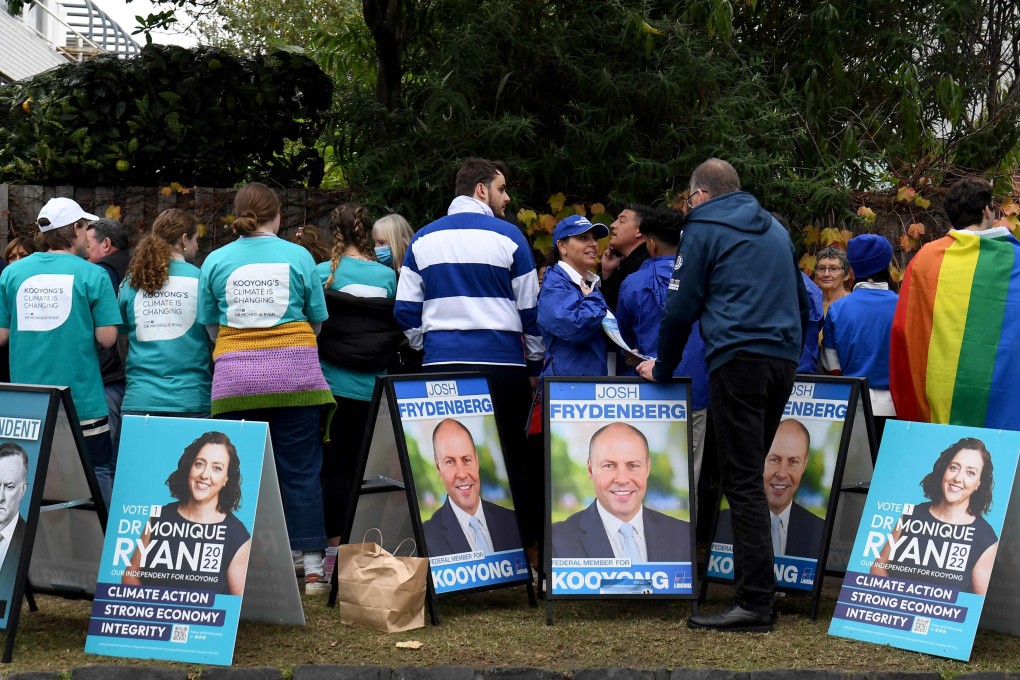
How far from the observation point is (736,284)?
213 inches

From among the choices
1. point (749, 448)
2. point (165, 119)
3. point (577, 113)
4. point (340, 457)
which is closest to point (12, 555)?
point (340, 457)

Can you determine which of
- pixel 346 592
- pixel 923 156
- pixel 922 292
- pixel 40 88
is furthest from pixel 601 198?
pixel 40 88

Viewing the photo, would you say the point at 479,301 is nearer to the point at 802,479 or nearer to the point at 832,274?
the point at 802,479

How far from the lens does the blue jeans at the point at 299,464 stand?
20.1 ft

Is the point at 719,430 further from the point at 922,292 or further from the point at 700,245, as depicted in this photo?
the point at 922,292

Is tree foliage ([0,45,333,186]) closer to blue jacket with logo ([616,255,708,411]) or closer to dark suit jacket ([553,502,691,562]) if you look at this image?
blue jacket with logo ([616,255,708,411])

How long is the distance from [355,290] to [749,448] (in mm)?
2322

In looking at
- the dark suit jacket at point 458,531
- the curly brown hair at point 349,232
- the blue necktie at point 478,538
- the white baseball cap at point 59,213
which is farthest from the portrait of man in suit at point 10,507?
the blue necktie at point 478,538

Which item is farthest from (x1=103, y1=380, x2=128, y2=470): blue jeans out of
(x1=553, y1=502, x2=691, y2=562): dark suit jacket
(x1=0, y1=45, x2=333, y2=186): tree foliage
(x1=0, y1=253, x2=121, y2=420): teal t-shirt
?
(x1=0, y1=45, x2=333, y2=186): tree foliage

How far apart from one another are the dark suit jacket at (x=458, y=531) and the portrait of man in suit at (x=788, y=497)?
1033mm

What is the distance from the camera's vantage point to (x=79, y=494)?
18.3 ft

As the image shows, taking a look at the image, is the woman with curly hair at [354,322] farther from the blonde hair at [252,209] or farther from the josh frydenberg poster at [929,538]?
the josh frydenberg poster at [929,538]

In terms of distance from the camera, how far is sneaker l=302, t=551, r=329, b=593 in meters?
6.30

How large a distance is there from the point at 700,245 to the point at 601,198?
3.51 m
